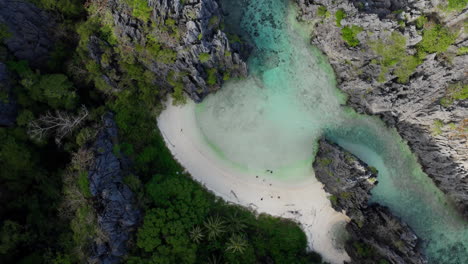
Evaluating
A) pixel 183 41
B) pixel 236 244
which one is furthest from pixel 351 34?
pixel 236 244

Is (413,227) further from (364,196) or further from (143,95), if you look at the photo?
(143,95)

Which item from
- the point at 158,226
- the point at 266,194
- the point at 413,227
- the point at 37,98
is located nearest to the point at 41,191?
the point at 37,98

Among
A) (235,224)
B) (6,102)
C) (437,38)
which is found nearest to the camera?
(6,102)

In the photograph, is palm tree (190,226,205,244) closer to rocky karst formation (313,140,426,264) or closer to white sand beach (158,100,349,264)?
white sand beach (158,100,349,264)

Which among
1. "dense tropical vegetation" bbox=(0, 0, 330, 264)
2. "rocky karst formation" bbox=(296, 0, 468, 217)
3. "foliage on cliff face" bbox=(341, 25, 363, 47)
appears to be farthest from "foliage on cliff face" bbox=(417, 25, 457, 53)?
"dense tropical vegetation" bbox=(0, 0, 330, 264)

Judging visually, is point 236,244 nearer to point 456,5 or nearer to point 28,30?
point 28,30

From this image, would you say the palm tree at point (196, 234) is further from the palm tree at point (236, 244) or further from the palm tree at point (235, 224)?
the palm tree at point (235, 224)
